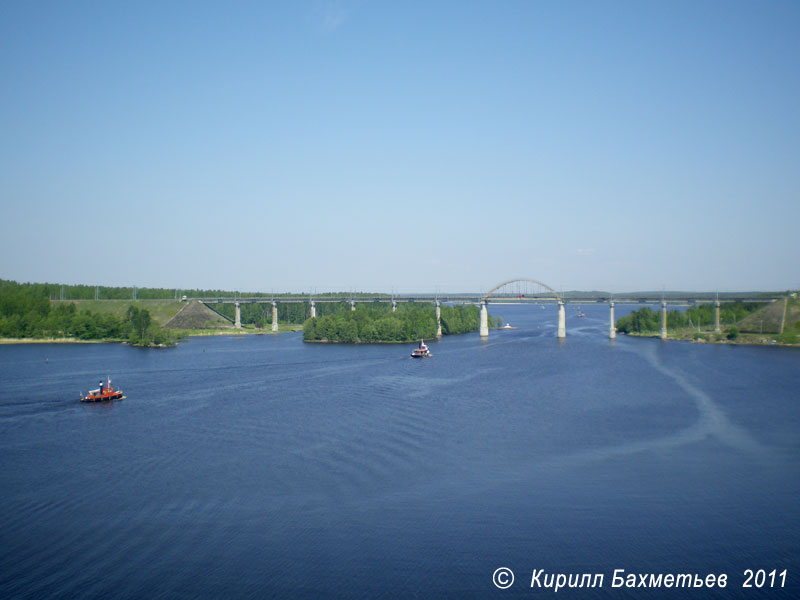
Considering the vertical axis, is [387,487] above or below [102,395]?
below

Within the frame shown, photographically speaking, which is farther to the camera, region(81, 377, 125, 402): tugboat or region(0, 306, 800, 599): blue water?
region(81, 377, 125, 402): tugboat

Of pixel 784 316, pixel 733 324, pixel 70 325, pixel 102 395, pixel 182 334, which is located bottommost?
pixel 102 395

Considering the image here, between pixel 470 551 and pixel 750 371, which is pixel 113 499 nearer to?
pixel 470 551

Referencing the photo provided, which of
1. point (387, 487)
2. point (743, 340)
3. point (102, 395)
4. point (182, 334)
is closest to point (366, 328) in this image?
point (182, 334)

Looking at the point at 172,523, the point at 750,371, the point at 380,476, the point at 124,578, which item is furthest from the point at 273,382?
the point at 750,371

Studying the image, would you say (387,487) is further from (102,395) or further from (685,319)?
(685,319)

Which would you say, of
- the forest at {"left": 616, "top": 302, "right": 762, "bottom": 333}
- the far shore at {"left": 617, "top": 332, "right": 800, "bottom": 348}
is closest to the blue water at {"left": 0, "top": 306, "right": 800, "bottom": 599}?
the far shore at {"left": 617, "top": 332, "right": 800, "bottom": 348}

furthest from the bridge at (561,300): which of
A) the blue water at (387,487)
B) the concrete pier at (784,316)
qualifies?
the blue water at (387,487)

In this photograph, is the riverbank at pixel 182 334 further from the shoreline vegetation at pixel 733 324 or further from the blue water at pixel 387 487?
the shoreline vegetation at pixel 733 324

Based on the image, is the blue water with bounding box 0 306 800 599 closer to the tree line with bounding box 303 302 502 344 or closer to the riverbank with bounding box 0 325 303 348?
the tree line with bounding box 303 302 502 344
